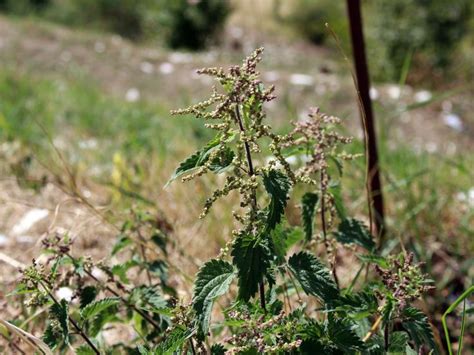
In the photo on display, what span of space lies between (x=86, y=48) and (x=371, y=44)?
410 centimetres

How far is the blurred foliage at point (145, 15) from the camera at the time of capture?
38.7 ft

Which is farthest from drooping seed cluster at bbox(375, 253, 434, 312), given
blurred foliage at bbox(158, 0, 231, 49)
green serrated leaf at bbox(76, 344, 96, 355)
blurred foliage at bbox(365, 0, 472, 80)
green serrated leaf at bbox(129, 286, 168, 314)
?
blurred foliage at bbox(158, 0, 231, 49)

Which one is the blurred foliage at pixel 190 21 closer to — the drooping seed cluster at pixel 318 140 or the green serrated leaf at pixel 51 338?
the drooping seed cluster at pixel 318 140

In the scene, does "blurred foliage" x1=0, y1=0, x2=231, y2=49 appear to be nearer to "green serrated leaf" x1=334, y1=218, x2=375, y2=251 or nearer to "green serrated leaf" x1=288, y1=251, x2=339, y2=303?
"green serrated leaf" x1=334, y1=218, x2=375, y2=251

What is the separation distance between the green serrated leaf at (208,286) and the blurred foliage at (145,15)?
32.5ft

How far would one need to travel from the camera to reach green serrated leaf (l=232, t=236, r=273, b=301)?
1.11 metres

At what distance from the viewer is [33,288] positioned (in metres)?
1.23

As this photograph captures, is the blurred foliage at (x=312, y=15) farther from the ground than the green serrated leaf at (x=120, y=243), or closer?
farther from the ground

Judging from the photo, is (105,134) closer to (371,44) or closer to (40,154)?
(40,154)

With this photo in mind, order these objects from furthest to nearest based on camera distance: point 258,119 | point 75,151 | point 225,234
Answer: point 75,151
point 225,234
point 258,119

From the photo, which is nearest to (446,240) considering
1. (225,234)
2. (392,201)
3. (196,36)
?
(392,201)

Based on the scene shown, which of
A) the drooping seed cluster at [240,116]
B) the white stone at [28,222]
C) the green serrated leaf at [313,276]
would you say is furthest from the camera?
the white stone at [28,222]

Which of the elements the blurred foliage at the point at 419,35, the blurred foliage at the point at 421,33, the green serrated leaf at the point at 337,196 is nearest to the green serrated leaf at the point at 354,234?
the green serrated leaf at the point at 337,196

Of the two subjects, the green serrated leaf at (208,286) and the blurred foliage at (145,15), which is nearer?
the green serrated leaf at (208,286)
